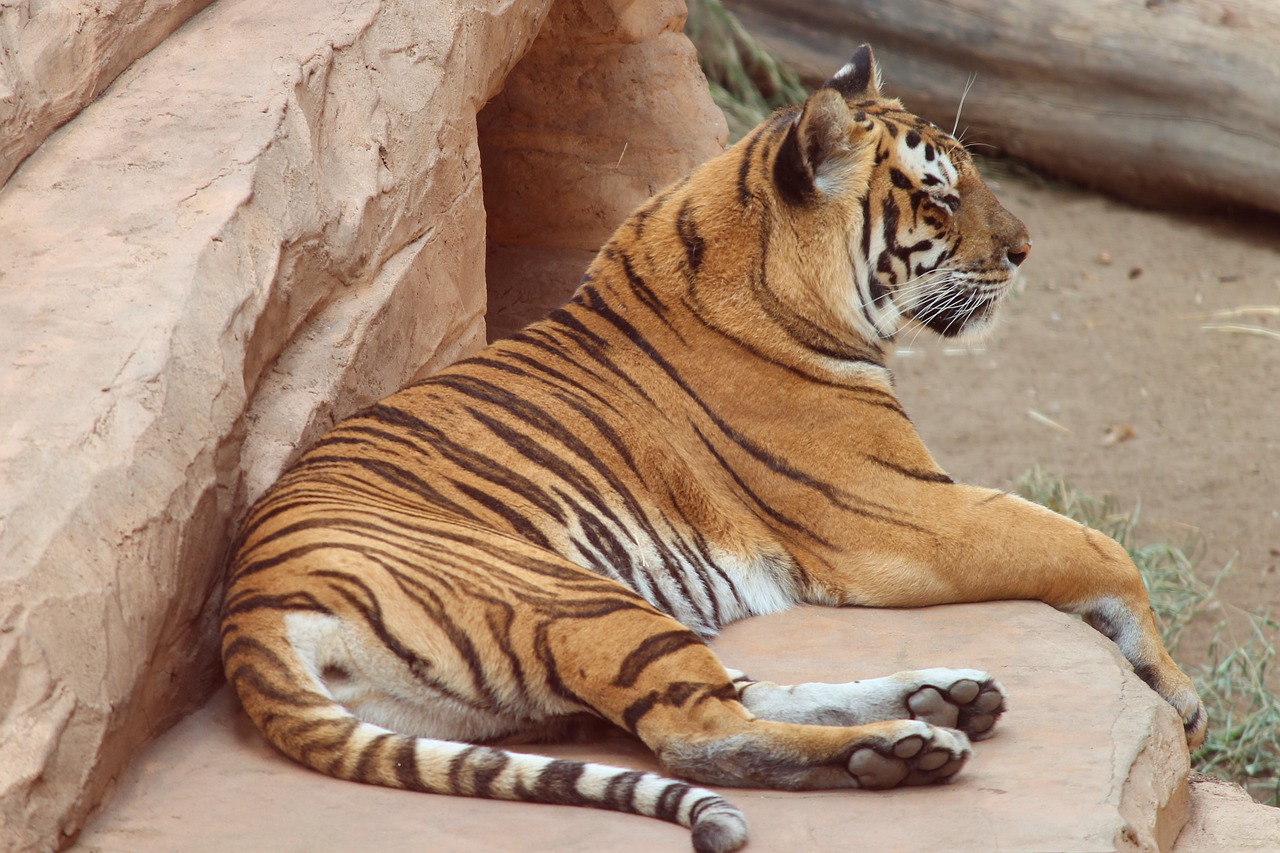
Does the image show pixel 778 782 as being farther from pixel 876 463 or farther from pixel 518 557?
pixel 876 463

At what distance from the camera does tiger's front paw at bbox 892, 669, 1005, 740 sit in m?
2.72

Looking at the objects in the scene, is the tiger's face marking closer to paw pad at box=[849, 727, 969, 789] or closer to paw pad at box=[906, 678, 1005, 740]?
paw pad at box=[906, 678, 1005, 740]

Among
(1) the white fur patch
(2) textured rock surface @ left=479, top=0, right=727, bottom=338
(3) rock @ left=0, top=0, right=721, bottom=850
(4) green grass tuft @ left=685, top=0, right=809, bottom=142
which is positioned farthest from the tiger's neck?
(4) green grass tuft @ left=685, top=0, right=809, bottom=142

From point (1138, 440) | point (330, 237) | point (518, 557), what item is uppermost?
point (330, 237)

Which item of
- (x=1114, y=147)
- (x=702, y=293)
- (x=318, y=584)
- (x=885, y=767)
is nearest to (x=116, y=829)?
(x=318, y=584)

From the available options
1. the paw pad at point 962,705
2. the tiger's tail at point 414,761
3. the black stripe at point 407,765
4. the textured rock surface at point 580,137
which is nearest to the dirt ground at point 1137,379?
the textured rock surface at point 580,137

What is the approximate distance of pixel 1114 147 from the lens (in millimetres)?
8266

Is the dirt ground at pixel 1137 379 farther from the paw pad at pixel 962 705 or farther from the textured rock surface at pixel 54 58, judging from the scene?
the textured rock surface at pixel 54 58

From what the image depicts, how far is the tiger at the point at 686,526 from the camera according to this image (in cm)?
253

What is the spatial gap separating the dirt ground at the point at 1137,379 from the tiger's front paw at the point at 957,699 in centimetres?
263

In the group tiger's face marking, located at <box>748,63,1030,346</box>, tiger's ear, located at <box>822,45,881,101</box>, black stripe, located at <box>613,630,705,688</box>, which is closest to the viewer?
black stripe, located at <box>613,630,705,688</box>

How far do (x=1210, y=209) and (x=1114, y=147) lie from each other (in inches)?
27.3

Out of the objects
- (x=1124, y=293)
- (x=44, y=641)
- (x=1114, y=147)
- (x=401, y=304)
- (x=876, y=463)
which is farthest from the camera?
(x=1114, y=147)

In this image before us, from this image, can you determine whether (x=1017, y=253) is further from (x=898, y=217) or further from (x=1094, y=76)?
(x=1094, y=76)
